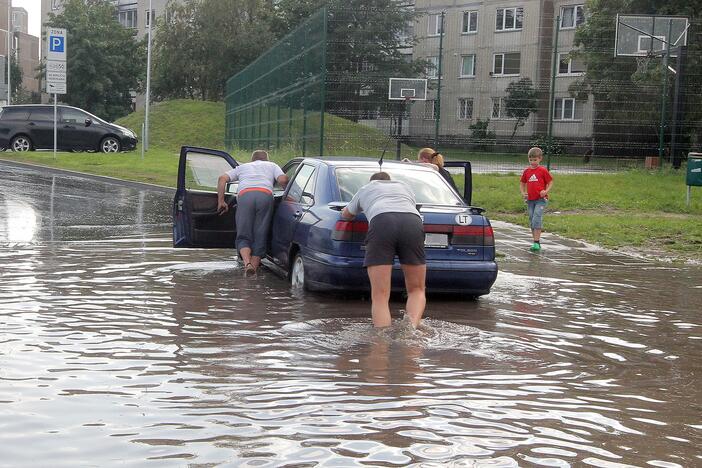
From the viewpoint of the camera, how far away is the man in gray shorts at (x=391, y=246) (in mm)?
7855

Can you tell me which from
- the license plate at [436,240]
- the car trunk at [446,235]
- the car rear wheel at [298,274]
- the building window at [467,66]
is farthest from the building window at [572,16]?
the license plate at [436,240]

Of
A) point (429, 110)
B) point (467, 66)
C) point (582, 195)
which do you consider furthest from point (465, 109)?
point (582, 195)

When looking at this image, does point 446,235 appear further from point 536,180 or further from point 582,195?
point 582,195

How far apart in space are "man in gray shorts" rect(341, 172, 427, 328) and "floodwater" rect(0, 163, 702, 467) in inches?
9.4

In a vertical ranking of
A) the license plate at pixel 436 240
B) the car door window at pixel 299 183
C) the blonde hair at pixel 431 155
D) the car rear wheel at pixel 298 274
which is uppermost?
the blonde hair at pixel 431 155

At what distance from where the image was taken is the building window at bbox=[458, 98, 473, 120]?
76.0 feet

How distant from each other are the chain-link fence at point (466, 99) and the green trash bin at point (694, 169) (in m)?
4.12

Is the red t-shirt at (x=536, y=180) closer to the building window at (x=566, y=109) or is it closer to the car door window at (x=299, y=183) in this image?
the car door window at (x=299, y=183)

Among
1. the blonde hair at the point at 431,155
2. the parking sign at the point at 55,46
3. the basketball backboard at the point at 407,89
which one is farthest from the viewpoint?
the parking sign at the point at 55,46

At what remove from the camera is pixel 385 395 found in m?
5.97

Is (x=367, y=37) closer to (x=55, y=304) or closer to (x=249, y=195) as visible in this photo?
(x=249, y=195)

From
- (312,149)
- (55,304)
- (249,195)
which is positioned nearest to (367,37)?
(312,149)

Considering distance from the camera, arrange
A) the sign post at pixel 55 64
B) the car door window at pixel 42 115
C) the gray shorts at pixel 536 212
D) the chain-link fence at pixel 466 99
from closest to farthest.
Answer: the gray shorts at pixel 536 212 → the chain-link fence at pixel 466 99 → the sign post at pixel 55 64 → the car door window at pixel 42 115

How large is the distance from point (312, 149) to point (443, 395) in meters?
16.7
